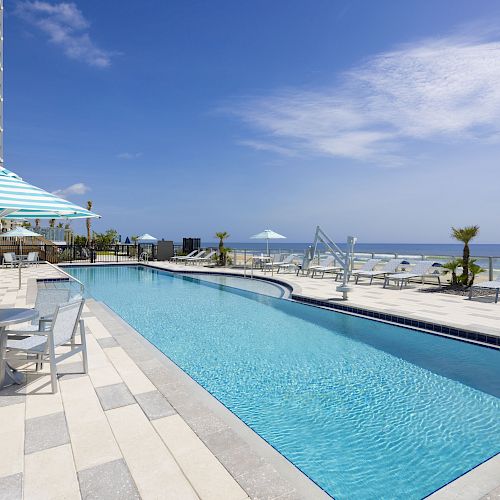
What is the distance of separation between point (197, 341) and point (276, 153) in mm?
21743

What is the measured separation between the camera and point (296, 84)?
14180mm

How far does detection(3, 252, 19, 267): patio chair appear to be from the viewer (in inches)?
588

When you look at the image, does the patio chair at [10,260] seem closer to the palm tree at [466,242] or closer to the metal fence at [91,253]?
the metal fence at [91,253]

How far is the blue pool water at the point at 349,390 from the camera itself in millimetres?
2568

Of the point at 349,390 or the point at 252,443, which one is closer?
the point at 252,443

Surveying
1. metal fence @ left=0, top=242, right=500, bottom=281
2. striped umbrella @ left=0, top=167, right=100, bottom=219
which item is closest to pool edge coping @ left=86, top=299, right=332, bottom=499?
striped umbrella @ left=0, top=167, right=100, bottom=219

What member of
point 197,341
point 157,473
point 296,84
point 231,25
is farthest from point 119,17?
point 157,473

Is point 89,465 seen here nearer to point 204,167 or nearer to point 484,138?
point 484,138

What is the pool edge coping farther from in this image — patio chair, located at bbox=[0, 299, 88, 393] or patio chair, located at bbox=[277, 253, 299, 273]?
patio chair, located at bbox=[277, 253, 299, 273]

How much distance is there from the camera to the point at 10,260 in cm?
1477

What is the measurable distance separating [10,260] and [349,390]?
15.7 metres

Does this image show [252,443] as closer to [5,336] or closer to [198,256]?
[5,336]

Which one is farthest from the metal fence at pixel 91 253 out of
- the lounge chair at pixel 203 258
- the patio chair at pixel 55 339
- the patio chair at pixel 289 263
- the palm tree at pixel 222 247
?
the patio chair at pixel 55 339

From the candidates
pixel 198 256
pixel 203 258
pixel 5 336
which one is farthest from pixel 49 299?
pixel 198 256
